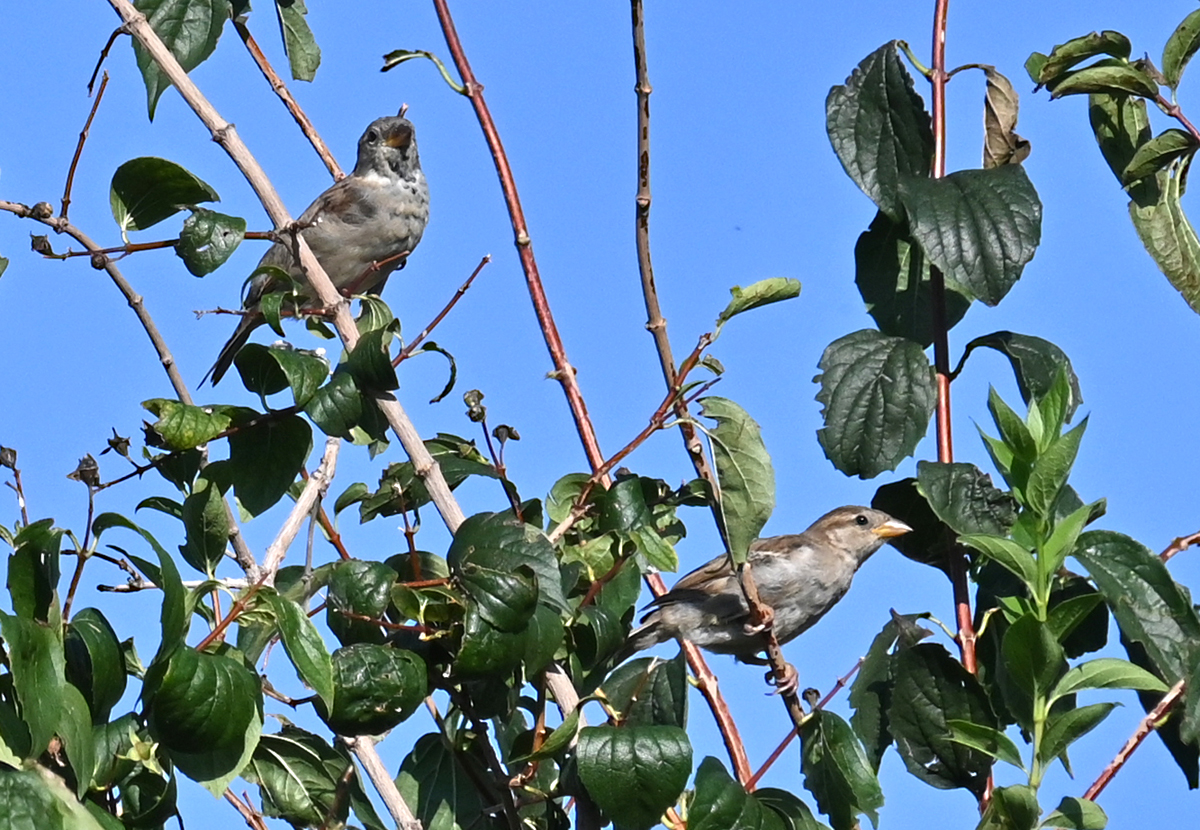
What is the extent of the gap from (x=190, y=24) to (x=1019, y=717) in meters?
2.16

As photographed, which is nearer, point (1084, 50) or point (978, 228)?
point (978, 228)

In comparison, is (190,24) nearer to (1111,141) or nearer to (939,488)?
(939,488)

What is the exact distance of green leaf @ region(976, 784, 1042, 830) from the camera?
2.18 metres

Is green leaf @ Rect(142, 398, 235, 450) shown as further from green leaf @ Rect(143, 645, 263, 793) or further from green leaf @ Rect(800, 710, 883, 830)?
green leaf @ Rect(800, 710, 883, 830)

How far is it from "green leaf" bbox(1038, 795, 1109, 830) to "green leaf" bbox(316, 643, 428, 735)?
101 centimetres

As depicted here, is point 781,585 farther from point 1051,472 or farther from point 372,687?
point 372,687

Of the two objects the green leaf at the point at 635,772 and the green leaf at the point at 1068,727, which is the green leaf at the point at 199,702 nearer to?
the green leaf at the point at 635,772

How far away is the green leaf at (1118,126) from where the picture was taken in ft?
10.5

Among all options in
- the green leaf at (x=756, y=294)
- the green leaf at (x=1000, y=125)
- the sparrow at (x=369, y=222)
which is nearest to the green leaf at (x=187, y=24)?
the green leaf at (x=756, y=294)

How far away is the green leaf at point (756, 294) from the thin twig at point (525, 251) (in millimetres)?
468

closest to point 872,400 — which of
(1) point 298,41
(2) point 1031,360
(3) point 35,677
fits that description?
(2) point 1031,360

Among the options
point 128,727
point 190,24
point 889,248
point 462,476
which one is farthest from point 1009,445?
point 190,24

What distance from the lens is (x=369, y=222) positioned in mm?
7355

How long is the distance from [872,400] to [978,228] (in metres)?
0.42
